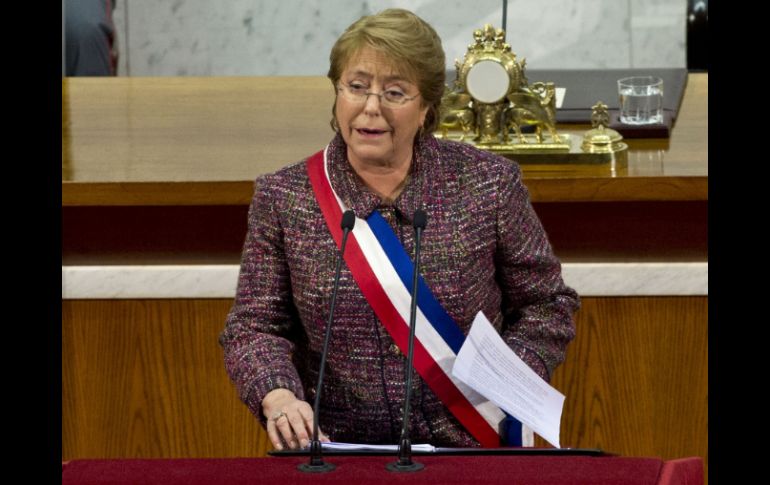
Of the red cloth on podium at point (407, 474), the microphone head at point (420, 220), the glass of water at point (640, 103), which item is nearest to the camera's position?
the red cloth on podium at point (407, 474)

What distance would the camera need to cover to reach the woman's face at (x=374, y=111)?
1.94 m

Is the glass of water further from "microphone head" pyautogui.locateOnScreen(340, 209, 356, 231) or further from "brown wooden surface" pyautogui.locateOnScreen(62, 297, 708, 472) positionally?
"microphone head" pyautogui.locateOnScreen(340, 209, 356, 231)

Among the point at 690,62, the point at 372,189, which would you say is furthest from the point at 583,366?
the point at 690,62

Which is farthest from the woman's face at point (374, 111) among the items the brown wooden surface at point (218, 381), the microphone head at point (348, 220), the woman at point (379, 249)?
the brown wooden surface at point (218, 381)

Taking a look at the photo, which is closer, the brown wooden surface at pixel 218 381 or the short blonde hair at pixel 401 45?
the short blonde hair at pixel 401 45

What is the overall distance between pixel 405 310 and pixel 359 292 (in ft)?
0.23

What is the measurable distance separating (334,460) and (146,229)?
140 cm

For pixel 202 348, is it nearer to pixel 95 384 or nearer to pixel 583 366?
pixel 95 384

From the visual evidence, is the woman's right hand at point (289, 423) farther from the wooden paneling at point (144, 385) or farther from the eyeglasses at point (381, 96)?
the wooden paneling at point (144, 385)

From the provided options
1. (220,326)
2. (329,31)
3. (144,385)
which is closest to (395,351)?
(220,326)

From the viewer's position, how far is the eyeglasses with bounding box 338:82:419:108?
195 cm

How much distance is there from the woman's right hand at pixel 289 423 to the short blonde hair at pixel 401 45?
47cm

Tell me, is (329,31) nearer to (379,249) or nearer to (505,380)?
(379,249)

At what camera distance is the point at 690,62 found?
5656 mm
